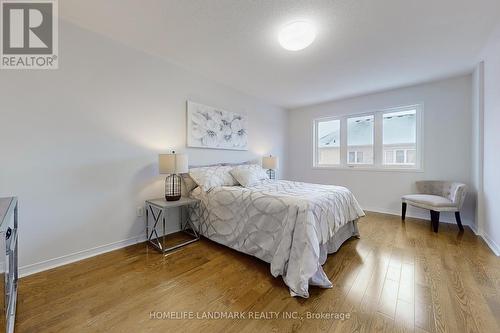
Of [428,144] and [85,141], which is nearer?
[85,141]

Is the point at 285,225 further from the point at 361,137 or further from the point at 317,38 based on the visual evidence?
the point at 361,137

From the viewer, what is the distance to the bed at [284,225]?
1672 mm

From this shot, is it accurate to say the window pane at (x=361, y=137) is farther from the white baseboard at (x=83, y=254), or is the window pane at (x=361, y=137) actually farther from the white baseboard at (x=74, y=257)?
the white baseboard at (x=74, y=257)

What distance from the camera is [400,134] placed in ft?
12.6

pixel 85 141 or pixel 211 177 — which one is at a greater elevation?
pixel 85 141

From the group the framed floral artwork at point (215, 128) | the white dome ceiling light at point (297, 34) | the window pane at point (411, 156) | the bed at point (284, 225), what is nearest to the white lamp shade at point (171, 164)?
the bed at point (284, 225)

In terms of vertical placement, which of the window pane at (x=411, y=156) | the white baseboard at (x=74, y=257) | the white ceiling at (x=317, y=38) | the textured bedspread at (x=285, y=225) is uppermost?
the white ceiling at (x=317, y=38)

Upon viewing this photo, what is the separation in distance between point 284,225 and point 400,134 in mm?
3390

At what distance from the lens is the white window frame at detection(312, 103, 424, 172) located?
11.8 feet

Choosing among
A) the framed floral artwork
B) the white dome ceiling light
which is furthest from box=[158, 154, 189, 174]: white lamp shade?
the white dome ceiling light

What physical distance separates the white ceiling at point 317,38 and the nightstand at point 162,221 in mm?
1871

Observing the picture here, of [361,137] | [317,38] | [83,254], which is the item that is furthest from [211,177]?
[361,137]

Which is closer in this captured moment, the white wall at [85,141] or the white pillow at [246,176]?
the white wall at [85,141]

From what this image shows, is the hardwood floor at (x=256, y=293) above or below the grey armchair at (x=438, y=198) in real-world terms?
below
